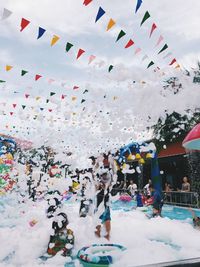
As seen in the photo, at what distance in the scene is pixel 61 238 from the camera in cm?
612

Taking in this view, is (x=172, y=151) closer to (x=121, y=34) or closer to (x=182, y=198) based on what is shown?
(x=182, y=198)

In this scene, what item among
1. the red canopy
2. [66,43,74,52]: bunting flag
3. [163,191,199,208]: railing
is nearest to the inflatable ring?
the red canopy

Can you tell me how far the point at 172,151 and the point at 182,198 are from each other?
3452 millimetres

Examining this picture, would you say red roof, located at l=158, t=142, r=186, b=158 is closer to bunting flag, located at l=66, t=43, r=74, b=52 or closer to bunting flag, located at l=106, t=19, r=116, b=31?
bunting flag, located at l=66, t=43, r=74, b=52

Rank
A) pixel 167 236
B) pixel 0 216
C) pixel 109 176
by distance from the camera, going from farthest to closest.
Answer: pixel 0 216
pixel 167 236
pixel 109 176

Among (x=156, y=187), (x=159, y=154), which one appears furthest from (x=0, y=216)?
(x=159, y=154)

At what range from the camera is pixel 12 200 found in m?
13.1

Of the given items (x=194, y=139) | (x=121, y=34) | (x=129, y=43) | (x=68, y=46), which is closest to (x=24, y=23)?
(x=68, y=46)

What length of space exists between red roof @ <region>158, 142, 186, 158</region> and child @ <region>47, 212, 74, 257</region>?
10.8 m

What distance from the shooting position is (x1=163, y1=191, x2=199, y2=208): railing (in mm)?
13430

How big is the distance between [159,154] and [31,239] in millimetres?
12067

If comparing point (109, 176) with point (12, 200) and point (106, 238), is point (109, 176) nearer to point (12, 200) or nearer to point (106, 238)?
point (106, 238)

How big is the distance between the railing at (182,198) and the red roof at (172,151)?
7.57 feet

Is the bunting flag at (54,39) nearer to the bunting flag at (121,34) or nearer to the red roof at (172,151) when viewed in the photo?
the bunting flag at (121,34)
